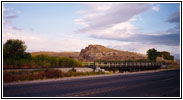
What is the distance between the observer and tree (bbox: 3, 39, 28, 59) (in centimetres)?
4247

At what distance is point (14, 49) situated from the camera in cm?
4388

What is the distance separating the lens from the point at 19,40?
1823 inches

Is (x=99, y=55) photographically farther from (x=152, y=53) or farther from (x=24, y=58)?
(x=24, y=58)

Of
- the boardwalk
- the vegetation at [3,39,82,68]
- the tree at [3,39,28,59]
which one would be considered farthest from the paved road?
the tree at [3,39,28,59]

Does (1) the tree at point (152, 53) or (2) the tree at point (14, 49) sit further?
(1) the tree at point (152, 53)

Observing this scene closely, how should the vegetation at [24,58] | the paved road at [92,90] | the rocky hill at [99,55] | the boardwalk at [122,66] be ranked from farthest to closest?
the rocky hill at [99,55]
the boardwalk at [122,66]
the vegetation at [24,58]
the paved road at [92,90]

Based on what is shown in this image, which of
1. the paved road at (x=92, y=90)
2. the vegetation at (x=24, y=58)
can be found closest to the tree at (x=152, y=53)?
the vegetation at (x=24, y=58)

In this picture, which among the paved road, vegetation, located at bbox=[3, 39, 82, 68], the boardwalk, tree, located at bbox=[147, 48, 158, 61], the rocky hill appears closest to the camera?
the paved road

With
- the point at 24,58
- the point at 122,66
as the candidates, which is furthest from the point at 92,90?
the point at 122,66

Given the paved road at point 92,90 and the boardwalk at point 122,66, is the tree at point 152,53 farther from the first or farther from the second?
the paved road at point 92,90

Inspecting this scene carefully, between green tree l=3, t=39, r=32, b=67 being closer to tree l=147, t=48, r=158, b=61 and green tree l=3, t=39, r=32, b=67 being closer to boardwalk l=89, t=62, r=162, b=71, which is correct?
boardwalk l=89, t=62, r=162, b=71

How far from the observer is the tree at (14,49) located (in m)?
42.5

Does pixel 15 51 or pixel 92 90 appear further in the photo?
pixel 15 51

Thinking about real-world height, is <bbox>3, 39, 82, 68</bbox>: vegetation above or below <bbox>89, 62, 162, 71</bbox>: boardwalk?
above
